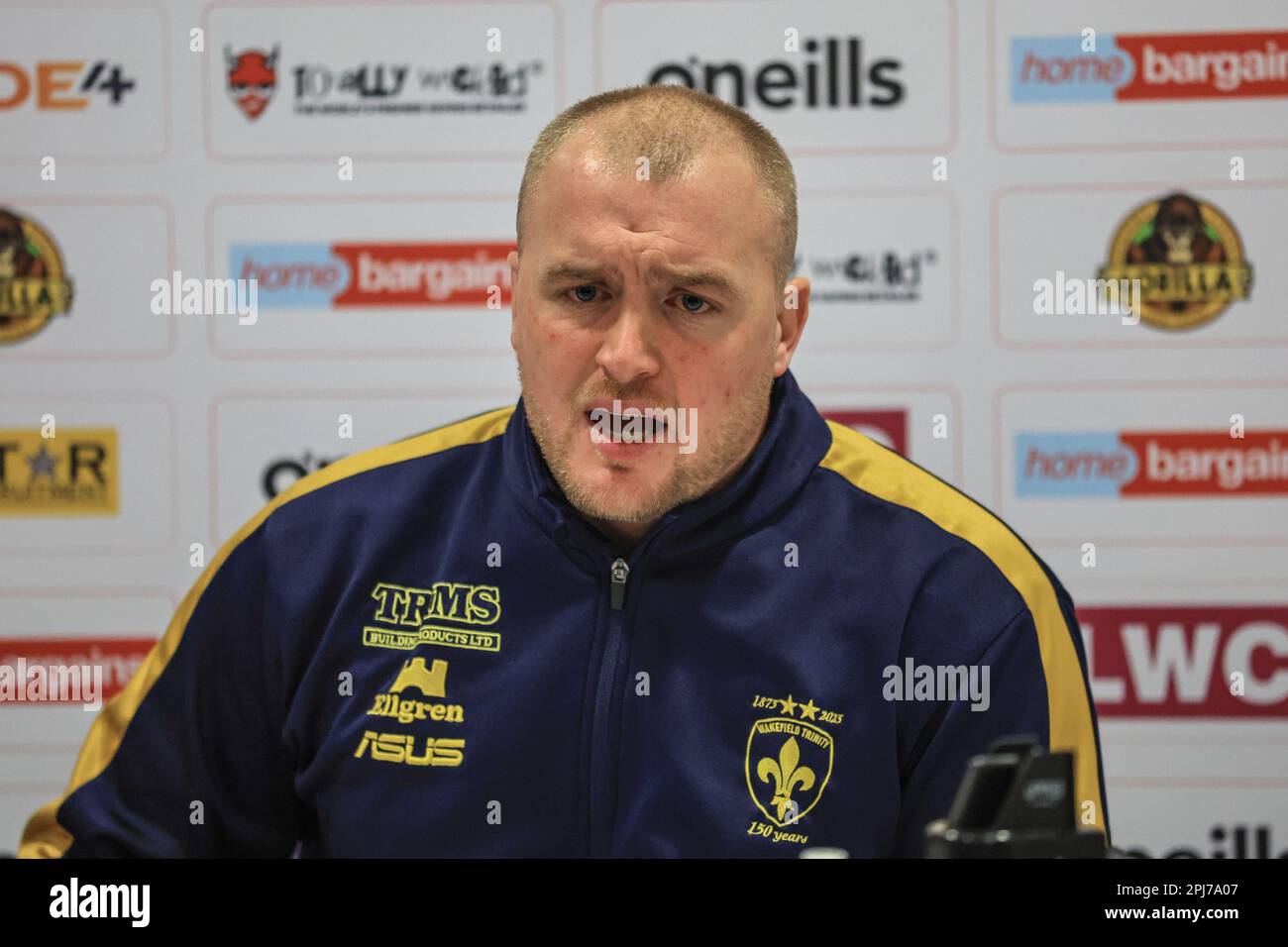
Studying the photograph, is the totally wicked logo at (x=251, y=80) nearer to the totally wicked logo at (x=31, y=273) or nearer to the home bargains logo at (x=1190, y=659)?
the totally wicked logo at (x=31, y=273)

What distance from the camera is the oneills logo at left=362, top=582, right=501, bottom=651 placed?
1536 mm

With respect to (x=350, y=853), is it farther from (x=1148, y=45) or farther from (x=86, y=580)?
(x=1148, y=45)

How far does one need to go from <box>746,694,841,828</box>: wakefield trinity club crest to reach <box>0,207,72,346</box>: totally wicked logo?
188 centimetres

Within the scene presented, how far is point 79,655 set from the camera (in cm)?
269

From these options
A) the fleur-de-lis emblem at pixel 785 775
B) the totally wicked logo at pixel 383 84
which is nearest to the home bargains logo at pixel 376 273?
the totally wicked logo at pixel 383 84

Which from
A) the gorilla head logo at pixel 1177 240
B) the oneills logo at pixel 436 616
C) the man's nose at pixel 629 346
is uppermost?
the gorilla head logo at pixel 1177 240

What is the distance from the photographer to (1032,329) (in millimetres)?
2607

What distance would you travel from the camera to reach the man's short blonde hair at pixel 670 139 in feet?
4.83

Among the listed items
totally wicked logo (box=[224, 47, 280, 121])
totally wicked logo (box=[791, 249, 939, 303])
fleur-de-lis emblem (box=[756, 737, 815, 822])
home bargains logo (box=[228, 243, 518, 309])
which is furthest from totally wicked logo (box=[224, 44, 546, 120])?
Result: fleur-de-lis emblem (box=[756, 737, 815, 822])

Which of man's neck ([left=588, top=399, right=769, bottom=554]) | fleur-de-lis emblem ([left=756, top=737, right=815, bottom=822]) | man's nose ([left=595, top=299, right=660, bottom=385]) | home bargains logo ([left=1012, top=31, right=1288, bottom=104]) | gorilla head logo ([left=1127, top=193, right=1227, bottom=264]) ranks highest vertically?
home bargains logo ([left=1012, top=31, right=1288, bottom=104])

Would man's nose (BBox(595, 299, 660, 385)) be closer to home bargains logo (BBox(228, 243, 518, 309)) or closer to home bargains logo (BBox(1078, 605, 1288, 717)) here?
home bargains logo (BBox(228, 243, 518, 309))

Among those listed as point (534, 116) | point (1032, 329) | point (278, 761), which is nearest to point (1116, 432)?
point (1032, 329)

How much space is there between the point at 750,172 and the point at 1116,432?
1.37m

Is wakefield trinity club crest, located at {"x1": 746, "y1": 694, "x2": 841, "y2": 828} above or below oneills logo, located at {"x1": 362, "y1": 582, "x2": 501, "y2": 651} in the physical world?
below
